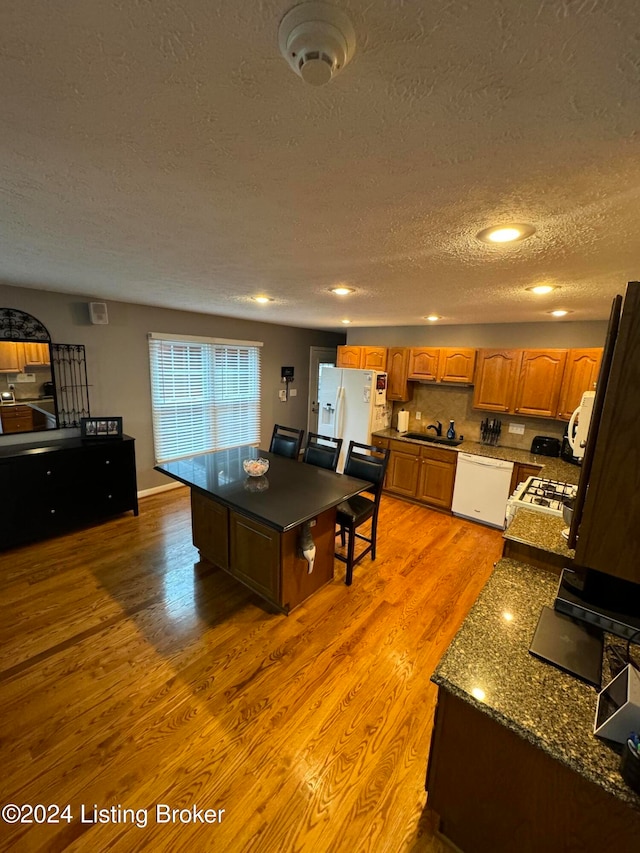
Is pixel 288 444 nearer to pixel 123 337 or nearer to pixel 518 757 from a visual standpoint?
pixel 123 337

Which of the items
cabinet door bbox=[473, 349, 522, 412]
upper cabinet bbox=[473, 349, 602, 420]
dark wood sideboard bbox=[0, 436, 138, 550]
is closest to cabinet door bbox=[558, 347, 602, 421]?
upper cabinet bbox=[473, 349, 602, 420]

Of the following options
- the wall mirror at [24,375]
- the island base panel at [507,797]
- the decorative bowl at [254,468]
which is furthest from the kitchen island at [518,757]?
the wall mirror at [24,375]

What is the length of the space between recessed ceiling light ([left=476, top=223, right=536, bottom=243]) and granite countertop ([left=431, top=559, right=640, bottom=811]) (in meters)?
1.51

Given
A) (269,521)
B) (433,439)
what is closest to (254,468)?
(269,521)

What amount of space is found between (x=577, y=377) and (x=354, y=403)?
2474 millimetres

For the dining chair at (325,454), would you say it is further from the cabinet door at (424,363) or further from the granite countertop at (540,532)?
the cabinet door at (424,363)

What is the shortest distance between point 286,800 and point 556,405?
3850 mm

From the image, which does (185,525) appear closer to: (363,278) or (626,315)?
(363,278)

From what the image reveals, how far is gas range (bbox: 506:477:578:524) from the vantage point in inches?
90.3

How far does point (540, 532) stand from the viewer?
191cm

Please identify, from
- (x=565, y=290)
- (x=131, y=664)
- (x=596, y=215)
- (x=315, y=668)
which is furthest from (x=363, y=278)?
(x=131, y=664)

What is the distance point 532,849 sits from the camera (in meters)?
1.08

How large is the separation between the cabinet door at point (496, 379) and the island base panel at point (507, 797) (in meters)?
3.45

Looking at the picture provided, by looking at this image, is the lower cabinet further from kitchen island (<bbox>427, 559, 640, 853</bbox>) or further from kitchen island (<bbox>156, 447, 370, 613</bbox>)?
kitchen island (<bbox>427, 559, 640, 853</bbox>)
